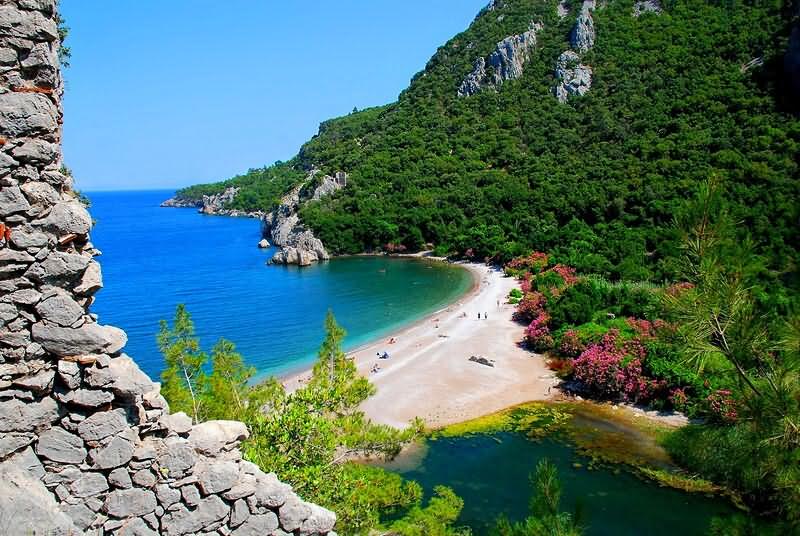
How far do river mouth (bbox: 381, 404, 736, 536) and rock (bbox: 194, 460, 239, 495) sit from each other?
1299 cm

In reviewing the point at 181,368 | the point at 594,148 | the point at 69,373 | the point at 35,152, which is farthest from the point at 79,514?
the point at 594,148

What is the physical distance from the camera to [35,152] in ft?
14.3

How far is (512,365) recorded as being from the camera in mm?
33219

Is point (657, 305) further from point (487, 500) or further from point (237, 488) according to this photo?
point (487, 500)

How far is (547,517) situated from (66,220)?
21.3 ft

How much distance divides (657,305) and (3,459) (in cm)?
770

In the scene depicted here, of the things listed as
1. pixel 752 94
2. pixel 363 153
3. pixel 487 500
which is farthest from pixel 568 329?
pixel 363 153

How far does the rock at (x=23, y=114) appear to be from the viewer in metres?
4.24

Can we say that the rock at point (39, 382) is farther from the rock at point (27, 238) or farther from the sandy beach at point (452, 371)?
the sandy beach at point (452, 371)

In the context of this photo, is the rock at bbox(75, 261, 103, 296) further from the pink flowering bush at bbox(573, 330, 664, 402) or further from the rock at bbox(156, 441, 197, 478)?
the pink flowering bush at bbox(573, 330, 664, 402)

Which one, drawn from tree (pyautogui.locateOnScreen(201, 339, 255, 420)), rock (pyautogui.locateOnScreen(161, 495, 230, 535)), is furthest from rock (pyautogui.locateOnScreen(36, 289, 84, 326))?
tree (pyautogui.locateOnScreen(201, 339, 255, 420))

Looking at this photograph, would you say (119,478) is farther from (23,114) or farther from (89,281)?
(23,114)

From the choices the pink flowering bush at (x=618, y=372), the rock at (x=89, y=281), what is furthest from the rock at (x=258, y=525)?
the pink flowering bush at (x=618, y=372)

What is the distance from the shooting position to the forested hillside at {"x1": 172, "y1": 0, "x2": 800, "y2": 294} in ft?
170
